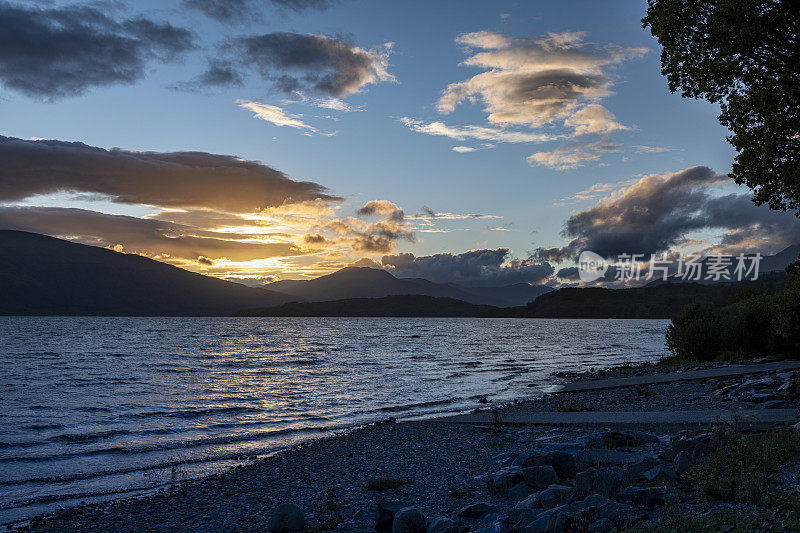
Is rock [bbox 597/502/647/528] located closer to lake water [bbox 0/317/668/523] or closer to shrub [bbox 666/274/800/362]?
lake water [bbox 0/317/668/523]

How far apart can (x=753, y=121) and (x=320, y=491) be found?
1733 cm

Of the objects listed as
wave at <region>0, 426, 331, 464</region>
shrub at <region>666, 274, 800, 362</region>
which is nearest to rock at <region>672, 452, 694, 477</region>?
wave at <region>0, 426, 331, 464</region>

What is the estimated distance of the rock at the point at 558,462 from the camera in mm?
10773

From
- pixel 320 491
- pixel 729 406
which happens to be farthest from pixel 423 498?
pixel 729 406

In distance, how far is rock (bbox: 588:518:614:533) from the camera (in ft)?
23.4

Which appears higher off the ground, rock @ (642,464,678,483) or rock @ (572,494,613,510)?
rock @ (642,464,678,483)

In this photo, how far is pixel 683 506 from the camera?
7746mm

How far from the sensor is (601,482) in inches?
352

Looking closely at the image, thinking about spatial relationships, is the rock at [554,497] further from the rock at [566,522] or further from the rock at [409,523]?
the rock at [409,523]

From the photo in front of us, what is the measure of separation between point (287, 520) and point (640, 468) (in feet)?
22.0

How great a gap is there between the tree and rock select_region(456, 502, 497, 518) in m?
13.9

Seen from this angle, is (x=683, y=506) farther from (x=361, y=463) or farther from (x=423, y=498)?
(x=361, y=463)

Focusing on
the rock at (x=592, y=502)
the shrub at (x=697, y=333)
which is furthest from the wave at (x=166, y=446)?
the shrub at (x=697, y=333)

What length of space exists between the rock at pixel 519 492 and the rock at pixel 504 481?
0.13 metres
